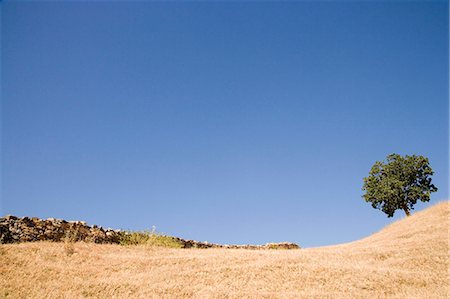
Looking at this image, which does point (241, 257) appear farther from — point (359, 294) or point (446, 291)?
point (446, 291)

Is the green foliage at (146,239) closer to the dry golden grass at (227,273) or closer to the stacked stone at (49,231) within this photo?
the stacked stone at (49,231)

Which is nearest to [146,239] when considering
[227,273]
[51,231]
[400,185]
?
[51,231]

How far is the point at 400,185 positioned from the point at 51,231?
1080 inches

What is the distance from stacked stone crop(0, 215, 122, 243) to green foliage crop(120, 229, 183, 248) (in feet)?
1.53

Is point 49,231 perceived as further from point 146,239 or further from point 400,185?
point 400,185

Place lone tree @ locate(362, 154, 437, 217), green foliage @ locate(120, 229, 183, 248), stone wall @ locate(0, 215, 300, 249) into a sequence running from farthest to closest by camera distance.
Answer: lone tree @ locate(362, 154, 437, 217), green foliage @ locate(120, 229, 183, 248), stone wall @ locate(0, 215, 300, 249)

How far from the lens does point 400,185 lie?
30859mm

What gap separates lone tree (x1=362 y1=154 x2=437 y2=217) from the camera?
102 ft

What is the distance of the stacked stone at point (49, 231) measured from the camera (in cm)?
1565

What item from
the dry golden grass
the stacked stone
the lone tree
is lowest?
the dry golden grass

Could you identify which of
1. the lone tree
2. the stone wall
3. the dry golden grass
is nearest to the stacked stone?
the stone wall

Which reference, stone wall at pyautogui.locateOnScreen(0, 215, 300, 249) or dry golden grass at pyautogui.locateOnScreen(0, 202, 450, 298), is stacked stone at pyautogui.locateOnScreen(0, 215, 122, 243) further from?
dry golden grass at pyautogui.locateOnScreen(0, 202, 450, 298)

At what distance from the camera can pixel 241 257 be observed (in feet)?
43.6

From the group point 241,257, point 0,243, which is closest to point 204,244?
point 241,257
